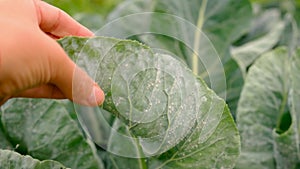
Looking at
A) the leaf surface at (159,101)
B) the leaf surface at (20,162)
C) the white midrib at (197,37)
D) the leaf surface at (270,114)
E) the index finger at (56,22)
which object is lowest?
the leaf surface at (270,114)

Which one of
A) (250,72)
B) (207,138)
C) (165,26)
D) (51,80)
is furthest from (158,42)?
(51,80)

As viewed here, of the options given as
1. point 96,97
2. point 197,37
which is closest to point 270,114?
point 197,37

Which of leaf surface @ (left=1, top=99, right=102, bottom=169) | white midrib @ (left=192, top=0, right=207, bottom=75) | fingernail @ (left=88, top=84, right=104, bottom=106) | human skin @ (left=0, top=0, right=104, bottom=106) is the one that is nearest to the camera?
human skin @ (left=0, top=0, right=104, bottom=106)

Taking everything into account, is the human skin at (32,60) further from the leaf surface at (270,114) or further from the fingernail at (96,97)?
the leaf surface at (270,114)

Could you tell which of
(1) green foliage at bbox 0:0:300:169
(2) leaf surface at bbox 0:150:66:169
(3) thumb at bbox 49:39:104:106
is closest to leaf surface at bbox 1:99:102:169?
(1) green foliage at bbox 0:0:300:169

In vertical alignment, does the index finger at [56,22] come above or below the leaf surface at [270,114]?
above

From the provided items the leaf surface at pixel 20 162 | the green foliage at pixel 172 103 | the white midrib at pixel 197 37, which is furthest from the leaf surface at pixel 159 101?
the white midrib at pixel 197 37

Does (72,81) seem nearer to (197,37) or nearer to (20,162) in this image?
(20,162)

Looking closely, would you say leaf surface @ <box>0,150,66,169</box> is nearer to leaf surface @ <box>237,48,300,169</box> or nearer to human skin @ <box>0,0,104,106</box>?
human skin @ <box>0,0,104,106</box>
